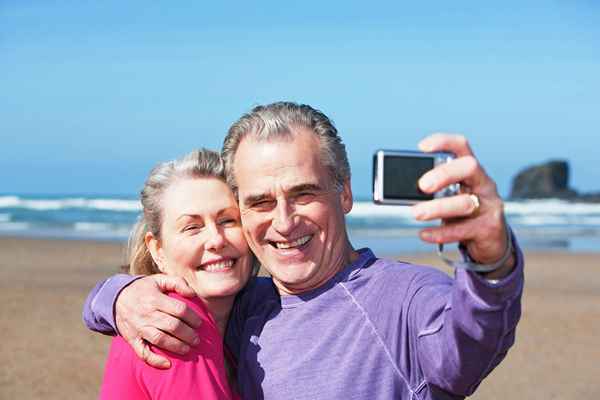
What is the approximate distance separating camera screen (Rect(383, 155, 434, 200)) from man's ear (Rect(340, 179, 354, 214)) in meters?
0.99

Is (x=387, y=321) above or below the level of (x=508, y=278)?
below

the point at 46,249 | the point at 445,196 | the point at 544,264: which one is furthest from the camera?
the point at 46,249

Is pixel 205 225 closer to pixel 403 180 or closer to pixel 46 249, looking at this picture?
pixel 403 180

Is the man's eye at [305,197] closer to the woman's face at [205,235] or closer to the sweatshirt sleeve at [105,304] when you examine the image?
the woman's face at [205,235]

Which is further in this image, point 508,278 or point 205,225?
point 205,225

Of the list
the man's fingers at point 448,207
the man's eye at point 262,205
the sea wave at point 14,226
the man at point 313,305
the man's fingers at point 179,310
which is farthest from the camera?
the sea wave at point 14,226

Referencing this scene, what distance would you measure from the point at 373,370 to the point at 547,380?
6.11 m

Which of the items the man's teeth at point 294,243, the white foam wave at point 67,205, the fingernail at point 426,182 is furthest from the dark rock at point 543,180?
the fingernail at point 426,182

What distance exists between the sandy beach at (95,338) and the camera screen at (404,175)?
6068 millimetres

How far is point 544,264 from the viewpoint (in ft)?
55.3

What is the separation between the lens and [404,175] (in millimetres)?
2174

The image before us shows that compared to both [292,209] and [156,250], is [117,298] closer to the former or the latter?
[156,250]

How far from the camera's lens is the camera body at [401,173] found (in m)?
2.13

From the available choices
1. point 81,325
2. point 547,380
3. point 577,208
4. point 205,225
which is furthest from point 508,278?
point 577,208
